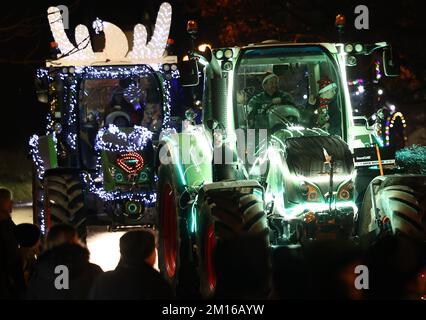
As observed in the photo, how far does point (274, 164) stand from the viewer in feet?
29.7

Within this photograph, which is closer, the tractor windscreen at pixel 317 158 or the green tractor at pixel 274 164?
the green tractor at pixel 274 164

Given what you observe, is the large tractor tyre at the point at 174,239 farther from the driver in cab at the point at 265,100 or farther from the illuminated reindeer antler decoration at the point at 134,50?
the illuminated reindeer antler decoration at the point at 134,50

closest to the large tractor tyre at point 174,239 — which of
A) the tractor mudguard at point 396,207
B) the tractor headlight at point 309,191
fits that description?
the tractor headlight at point 309,191

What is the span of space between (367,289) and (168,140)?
490 centimetres

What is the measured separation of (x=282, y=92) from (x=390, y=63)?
4.25ft

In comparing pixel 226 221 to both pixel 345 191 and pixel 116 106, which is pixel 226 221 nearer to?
pixel 345 191

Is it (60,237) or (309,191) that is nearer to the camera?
(60,237)

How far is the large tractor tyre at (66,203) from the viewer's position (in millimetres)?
11000

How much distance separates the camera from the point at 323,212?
8219 millimetres

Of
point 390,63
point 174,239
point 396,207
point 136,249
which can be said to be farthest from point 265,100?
point 136,249

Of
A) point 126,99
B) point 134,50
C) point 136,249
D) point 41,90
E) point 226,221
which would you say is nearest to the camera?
point 136,249

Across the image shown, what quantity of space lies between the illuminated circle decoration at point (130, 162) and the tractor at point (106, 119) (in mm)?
16

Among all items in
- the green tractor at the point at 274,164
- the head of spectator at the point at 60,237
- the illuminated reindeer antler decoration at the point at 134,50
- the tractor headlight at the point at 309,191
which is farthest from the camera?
the illuminated reindeer antler decoration at the point at 134,50
